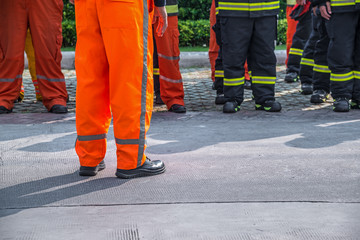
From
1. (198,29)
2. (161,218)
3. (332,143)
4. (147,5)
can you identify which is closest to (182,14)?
(198,29)

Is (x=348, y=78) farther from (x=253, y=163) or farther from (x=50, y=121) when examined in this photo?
(x=50, y=121)

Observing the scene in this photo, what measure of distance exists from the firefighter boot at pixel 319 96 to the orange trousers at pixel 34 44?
2.79 meters

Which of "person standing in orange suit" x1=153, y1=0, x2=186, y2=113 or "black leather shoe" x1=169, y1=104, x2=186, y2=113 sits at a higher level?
Answer: "person standing in orange suit" x1=153, y1=0, x2=186, y2=113

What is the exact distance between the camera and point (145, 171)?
12.9 feet

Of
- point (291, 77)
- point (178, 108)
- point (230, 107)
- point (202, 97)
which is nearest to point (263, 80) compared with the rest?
point (230, 107)

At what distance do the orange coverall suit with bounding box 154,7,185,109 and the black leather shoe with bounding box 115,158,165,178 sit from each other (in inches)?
92.2

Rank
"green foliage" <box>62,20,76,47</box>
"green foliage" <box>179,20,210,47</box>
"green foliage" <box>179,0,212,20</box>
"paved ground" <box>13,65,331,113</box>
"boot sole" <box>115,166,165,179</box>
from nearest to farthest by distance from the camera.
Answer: "boot sole" <box>115,166,165,179</box> → "paved ground" <box>13,65,331,113</box> → "green foliage" <box>62,20,76,47</box> → "green foliage" <box>179,20,210,47</box> → "green foliage" <box>179,0,212,20</box>

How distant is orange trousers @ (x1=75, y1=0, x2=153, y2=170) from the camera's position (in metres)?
3.67

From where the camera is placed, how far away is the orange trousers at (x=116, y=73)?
12.0ft

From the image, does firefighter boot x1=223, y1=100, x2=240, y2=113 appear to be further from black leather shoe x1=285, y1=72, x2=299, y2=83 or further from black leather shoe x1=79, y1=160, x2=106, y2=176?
black leather shoe x1=79, y1=160, x2=106, y2=176

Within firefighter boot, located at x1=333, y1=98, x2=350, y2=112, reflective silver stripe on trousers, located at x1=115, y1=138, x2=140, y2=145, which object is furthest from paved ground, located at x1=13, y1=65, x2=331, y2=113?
reflective silver stripe on trousers, located at x1=115, y1=138, x2=140, y2=145

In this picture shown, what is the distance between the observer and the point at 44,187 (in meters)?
3.75

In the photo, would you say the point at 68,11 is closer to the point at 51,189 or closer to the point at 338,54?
the point at 338,54

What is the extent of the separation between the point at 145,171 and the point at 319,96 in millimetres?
3392
